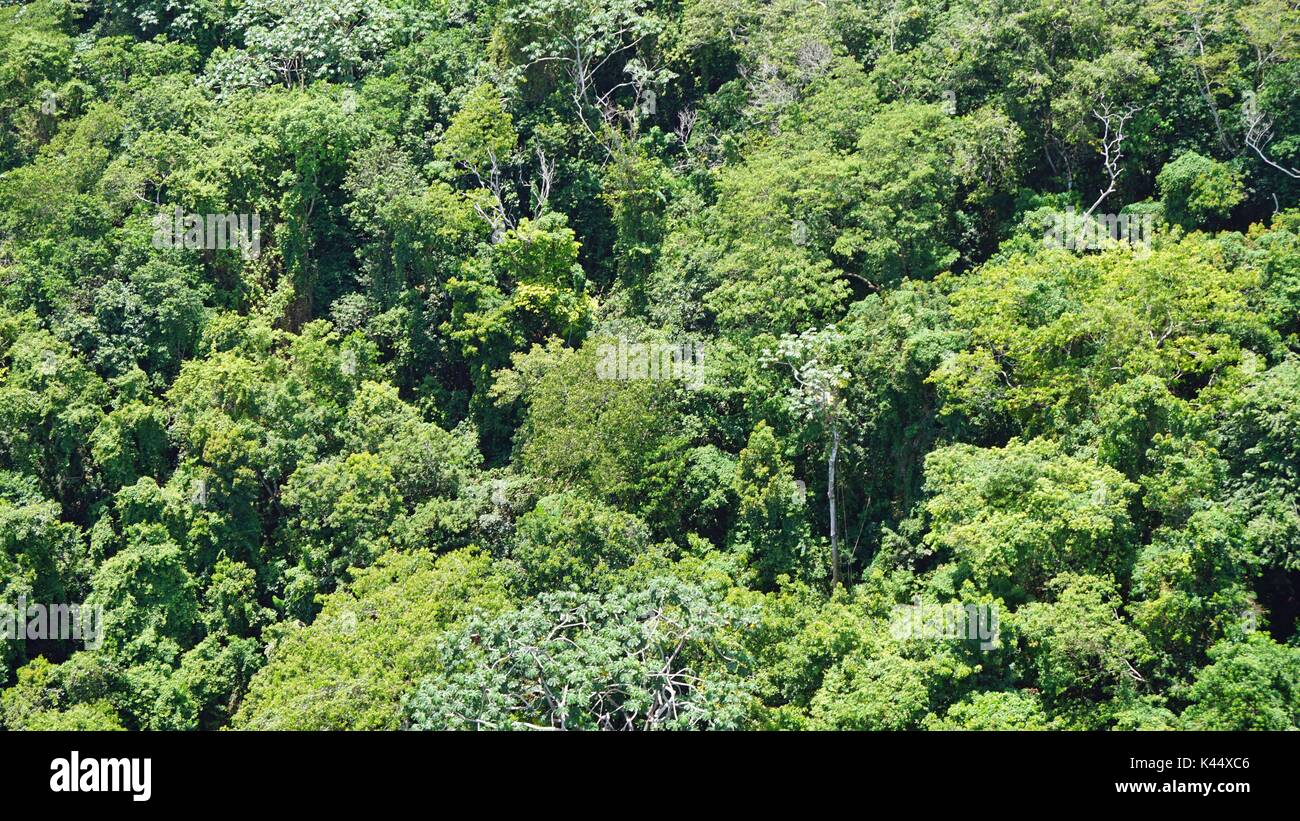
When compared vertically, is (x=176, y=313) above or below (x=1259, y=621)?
above

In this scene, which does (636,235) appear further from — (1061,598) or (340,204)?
(1061,598)

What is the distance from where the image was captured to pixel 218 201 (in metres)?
45.1

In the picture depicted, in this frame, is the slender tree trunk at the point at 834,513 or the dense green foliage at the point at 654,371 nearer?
the dense green foliage at the point at 654,371

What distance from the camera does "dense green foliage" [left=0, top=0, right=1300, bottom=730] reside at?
28.9 metres

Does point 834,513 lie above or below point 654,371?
below

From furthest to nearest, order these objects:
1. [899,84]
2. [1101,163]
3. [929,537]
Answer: [899,84] < [1101,163] < [929,537]

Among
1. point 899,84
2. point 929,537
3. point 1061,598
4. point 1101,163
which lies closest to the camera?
point 1061,598

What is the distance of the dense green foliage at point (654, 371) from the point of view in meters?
28.9

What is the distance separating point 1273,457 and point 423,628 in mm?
17456

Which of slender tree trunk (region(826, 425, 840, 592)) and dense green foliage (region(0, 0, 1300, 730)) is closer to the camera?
dense green foliage (region(0, 0, 1300, 730))

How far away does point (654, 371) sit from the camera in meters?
37.4

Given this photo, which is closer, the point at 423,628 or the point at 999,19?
the point at 423,628

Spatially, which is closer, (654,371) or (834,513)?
(834,513)

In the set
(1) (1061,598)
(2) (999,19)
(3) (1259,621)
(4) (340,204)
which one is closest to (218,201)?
(4) (340,204)
